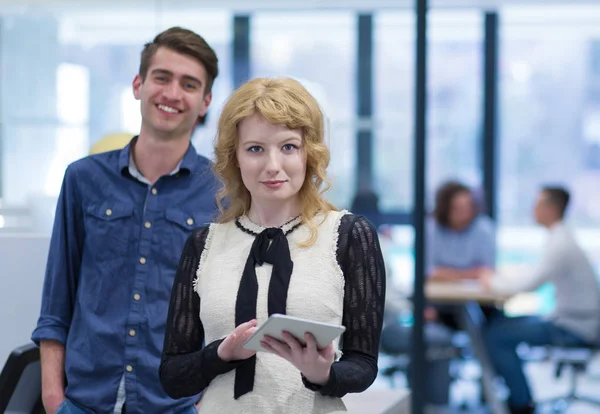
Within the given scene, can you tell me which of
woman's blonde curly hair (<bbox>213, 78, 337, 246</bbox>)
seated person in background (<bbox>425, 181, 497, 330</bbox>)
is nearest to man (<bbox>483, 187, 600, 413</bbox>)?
seated person in background (<bbox>425, 181, 497, 330</bbox>)

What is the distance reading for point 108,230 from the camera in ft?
6.29

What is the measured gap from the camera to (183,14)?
4.68 metres

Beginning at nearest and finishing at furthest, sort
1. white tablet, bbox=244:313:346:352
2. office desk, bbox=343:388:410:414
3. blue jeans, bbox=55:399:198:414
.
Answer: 1. white tablet, bbox=244:313:346:352
2. blue jeans, bbox=55:399:198:414
3. office desk, bbox=343:388:410:414

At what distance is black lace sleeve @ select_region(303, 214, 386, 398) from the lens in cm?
142

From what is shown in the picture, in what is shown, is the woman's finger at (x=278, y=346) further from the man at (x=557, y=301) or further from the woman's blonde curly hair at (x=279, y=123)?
the man at (x=557, y=301)

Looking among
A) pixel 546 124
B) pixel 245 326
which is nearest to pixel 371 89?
pixel 546 124

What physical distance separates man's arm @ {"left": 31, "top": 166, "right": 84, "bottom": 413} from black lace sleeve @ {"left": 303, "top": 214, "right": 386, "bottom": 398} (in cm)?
74

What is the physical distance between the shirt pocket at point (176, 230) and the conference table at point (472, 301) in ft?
10.3

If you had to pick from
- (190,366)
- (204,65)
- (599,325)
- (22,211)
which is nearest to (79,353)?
(190,366)

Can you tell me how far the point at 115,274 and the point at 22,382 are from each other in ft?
1.36

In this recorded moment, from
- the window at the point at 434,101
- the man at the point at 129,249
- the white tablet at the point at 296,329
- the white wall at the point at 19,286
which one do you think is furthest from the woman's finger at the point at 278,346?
the window at the point at 434,101

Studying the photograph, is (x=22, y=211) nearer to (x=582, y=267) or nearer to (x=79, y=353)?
(x=79, y=353)

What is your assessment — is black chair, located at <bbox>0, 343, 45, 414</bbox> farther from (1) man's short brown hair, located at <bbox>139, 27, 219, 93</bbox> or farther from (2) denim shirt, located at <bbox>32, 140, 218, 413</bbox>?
(1) man's short brown hair, located at <bbox>139, 27, 219, 93</bbox>

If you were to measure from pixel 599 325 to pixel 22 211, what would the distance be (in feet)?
11.2
